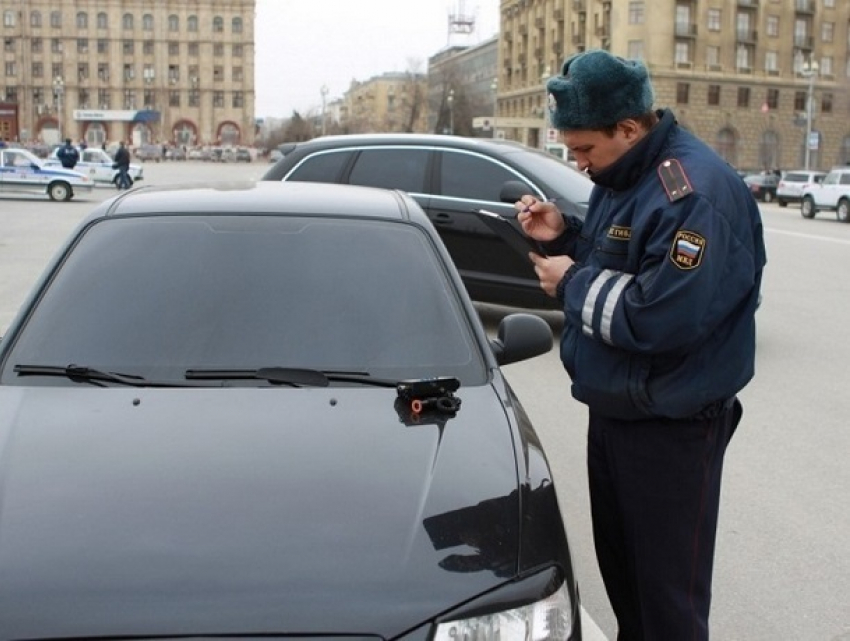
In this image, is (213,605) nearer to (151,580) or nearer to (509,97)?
(151,580)

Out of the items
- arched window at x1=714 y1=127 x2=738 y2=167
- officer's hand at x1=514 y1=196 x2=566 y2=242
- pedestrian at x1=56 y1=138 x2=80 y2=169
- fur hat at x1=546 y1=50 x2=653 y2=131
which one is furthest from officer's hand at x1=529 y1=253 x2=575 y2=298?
arched window at x1=714 y1=127 x2=738 y2=167

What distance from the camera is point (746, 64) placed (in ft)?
287

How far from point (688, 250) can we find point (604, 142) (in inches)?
16.1

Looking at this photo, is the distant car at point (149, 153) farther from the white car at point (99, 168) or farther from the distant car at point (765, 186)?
the distant car at point (765, 186)

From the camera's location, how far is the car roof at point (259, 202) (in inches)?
152

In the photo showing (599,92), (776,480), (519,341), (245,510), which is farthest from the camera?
(776,480)

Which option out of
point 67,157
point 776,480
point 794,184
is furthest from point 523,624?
point 794,184

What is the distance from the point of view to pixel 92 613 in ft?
6.68

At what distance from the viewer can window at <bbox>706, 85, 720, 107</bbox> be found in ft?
281

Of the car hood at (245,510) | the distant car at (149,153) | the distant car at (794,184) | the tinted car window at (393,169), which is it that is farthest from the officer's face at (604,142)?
the distant car at (149,153)

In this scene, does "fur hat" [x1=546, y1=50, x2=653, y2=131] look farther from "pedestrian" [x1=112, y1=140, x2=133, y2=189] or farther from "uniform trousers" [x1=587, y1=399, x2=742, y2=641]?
"pedestrian" [x1=112, y1=140, x2=133, y2=189]

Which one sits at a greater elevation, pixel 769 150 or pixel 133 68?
pixel 133 68

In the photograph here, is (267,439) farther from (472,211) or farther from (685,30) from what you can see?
(685,30)

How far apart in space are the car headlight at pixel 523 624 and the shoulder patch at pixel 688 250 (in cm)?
80
